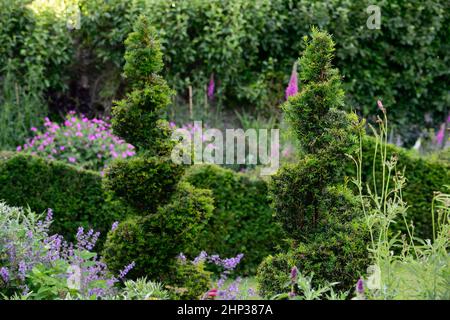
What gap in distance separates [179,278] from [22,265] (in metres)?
1.16

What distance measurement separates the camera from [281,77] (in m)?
9.23

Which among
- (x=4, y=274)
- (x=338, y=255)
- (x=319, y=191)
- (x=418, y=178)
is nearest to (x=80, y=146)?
(x=418, y=178)

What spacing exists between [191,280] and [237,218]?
1.87 metres

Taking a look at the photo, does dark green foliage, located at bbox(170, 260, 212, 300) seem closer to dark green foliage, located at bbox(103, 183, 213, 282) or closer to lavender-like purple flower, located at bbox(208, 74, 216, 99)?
dark green foliage, located at bbox(103, 183, 213, 282)

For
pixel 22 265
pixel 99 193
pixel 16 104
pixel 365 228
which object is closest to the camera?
pixel 22 265

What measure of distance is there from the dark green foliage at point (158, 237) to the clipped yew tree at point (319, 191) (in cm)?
66

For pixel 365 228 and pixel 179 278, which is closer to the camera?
pixel 365 228

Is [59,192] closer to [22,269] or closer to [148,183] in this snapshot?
[148,183]

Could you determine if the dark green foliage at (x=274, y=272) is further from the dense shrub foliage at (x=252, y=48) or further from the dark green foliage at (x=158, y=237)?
the dense shrub foliage at (x=252, y=48)

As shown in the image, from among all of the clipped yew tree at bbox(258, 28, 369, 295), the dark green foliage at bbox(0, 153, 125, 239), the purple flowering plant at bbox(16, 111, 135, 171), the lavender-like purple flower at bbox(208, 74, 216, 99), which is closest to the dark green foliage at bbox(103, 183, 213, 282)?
the clipped yew tree at bbox(258, 28, 369, 295)

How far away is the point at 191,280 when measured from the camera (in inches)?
182

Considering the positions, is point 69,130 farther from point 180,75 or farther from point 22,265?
point 22,265

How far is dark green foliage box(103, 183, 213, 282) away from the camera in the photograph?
15.0 feet
